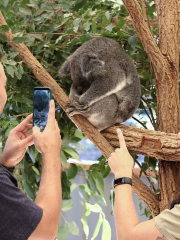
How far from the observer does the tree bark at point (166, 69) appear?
161 cm

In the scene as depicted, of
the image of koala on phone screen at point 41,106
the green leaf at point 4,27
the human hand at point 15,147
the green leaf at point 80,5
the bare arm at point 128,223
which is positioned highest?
the green leaf at point 80,5

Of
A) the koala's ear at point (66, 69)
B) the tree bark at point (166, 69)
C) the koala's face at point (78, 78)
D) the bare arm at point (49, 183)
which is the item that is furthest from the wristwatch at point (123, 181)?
the koala's ear at point (66, 69)

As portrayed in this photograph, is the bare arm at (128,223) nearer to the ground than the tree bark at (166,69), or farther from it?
nearer to the ground

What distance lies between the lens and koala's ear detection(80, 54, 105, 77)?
1.80 m

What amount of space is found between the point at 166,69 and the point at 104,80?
0.34 metres

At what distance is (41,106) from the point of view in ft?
3.99

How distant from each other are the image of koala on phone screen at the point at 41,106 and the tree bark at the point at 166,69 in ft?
2.19

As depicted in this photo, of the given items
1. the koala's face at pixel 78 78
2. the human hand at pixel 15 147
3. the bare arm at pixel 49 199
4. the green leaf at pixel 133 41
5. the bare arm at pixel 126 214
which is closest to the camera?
the bare arm at pixel 49 199

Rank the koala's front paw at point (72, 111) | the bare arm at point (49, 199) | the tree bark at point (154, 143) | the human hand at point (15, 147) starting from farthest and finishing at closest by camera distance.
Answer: the koala's front paw at point (72, 111) → the tree bark at point (154, 143) → the human hand at point (15, 147) → the bare arm at point (49, 199)

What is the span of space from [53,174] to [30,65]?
750 mm

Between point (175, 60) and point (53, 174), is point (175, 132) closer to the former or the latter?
point (175, 60)

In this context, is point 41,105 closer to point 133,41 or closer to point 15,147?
point 15,147

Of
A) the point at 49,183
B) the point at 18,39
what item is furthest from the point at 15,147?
the point at 18,39

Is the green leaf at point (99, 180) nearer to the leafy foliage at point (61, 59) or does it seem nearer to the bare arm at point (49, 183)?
the leafy foliage at point (61, 59)
